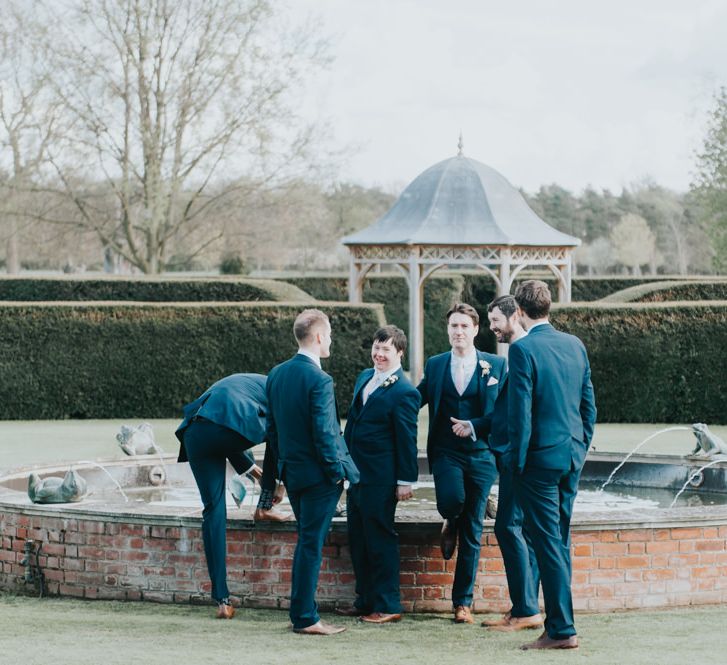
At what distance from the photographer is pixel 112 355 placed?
1867cm

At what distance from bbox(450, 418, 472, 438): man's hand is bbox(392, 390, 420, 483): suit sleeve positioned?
20 centimetres

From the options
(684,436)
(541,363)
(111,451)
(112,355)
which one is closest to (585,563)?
(541,363)

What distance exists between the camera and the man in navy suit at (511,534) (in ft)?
19.9

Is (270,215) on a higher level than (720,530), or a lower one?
higher

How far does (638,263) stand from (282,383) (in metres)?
64.4

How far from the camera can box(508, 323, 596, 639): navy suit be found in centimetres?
564

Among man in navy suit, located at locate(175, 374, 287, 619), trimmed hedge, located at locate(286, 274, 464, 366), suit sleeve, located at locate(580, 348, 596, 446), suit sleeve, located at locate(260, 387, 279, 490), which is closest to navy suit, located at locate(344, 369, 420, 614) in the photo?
suit sleeve, located at locate(260, 387, 279, 490)

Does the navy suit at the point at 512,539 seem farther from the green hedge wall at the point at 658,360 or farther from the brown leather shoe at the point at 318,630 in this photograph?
the green hedge wall at the point at 658,360

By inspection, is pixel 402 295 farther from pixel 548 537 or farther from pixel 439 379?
pixel 548 537

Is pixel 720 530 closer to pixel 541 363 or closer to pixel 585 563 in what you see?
pixel 585 563

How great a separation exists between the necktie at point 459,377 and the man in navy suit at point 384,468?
0.23m

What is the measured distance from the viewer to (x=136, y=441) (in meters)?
10.6

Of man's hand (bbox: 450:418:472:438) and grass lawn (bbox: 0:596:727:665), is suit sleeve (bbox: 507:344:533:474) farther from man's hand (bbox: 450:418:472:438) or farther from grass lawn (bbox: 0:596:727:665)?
grass lawn (bbox: 0:596:727:665)

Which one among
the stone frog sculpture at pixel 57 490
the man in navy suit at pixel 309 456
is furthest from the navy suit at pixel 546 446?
the stone frog sculpture at pixel 57 490
